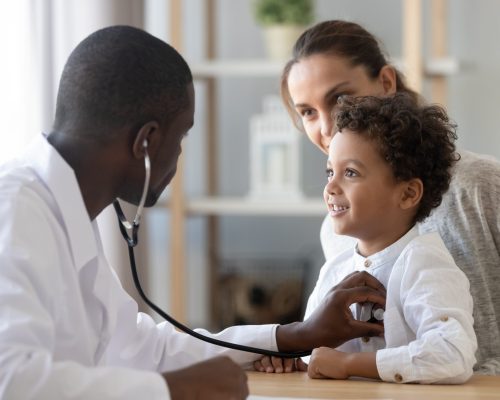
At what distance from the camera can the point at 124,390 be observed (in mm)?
950

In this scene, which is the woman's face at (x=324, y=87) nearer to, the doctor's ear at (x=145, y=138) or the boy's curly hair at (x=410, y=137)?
the boy's curly hair at (x=410, y=137)

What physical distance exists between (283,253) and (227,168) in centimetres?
42

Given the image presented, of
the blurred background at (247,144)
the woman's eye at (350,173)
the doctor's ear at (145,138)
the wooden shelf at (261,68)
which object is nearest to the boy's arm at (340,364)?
the woman's eye at (350,173)

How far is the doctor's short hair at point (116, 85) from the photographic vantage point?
43.9 inches

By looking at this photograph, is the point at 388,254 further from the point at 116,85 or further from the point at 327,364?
the point at 116,85

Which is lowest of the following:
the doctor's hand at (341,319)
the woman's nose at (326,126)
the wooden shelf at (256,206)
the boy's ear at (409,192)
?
the wooden shelf at (256,206)

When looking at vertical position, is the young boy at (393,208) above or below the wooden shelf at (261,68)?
below

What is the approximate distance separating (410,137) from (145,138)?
0.48 m

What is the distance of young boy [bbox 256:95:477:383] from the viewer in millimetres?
1339

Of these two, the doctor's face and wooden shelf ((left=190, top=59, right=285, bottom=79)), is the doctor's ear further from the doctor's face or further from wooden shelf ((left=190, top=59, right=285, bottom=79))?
wooden shelf ((left=190, top=59, right=285, bottom=79))

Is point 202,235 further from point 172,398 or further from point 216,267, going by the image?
point 172,398

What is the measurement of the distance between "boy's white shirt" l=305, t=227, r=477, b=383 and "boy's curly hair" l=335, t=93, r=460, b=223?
0.28 feet

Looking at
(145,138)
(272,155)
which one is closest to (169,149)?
(145,138)

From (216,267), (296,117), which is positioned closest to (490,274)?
(296,117)
